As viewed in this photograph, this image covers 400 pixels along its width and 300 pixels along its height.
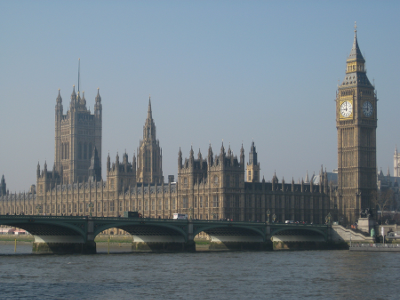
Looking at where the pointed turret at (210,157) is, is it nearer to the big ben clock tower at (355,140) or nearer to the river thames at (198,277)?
the big ben clock tower at (355,140)

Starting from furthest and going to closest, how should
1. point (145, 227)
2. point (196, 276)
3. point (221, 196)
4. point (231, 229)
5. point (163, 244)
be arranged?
1. point (221, 196)
2. point (231, 229)
3. point (163, 244)
4. point (145, 227)
5. point (196, 276)

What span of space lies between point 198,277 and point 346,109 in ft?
295

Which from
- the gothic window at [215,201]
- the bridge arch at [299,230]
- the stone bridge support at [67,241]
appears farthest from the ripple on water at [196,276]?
the gothic window at [215,201]

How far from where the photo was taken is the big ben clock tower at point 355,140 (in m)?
156

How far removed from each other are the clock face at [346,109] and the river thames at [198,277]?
60.7 m

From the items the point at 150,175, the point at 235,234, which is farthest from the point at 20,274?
the point at 150,175

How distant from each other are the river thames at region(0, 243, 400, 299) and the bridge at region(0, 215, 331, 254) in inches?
149

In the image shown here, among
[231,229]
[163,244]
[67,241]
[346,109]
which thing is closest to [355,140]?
[346,109]

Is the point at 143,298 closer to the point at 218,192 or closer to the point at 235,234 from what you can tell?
the point at 235,234

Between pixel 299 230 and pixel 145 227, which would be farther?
pixel 299 230

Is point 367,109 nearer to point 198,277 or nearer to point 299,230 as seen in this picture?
point 299,230

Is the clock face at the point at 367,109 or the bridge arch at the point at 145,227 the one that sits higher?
the clock face at the point at 367,109

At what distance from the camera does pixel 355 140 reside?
156 metres

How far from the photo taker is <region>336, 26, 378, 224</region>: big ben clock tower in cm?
15588
